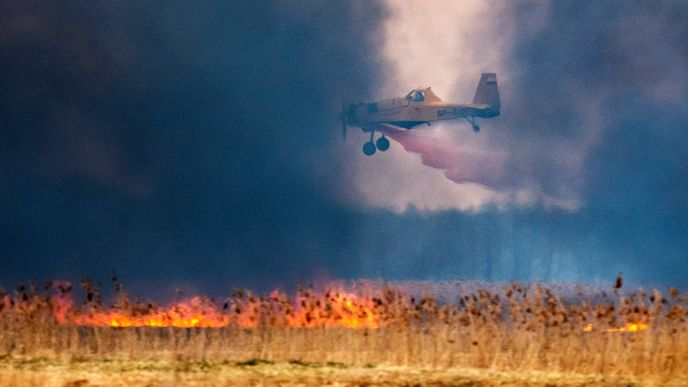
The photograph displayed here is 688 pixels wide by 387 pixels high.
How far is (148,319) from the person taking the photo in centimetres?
4203

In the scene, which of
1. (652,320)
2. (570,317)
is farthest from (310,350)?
(652,320)

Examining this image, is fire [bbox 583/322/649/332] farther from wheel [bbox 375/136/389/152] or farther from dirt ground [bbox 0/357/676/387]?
wheel [bbox 375/136/389/152]

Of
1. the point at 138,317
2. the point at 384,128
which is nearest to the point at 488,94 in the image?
the point at 384,128

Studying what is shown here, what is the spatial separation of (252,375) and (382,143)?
233ft

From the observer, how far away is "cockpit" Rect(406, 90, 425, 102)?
96250 millimetres

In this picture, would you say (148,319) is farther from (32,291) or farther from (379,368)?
(379,368)

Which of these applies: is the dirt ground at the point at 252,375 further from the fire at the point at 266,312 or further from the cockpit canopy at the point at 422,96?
the cockpit canopy at the point at 422,96

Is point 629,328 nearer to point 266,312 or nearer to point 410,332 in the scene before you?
point 410,332

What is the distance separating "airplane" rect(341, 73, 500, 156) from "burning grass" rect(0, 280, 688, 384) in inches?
2336

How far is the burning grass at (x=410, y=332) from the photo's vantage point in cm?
3322

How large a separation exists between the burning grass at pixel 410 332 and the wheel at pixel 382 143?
60.8m

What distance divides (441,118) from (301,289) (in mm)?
63321

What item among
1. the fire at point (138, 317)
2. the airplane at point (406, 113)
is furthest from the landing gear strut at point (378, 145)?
the fire at point (138, 317)

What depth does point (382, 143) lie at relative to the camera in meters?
99.9
